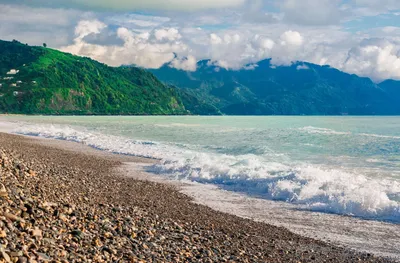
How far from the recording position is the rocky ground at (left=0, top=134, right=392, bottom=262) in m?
9.52

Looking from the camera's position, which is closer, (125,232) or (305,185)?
(125,232)

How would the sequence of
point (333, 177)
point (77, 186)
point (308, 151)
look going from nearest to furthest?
1. point (77, 186)
2. point (333, 177)
3. point (308, 151)

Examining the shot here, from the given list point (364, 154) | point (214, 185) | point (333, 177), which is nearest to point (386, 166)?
point (364, 154)

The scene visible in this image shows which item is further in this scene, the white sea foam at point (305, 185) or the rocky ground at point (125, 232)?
the white sea foam at point (305, 185)

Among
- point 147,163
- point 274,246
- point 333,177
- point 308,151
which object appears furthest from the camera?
point 308,151

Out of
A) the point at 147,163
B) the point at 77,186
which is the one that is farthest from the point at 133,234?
the point at 147,163

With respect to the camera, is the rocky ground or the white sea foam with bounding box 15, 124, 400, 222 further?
the white sea foam with bounding box 15, 124, 400, 222

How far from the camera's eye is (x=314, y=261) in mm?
12164

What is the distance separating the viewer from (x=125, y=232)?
12.0m

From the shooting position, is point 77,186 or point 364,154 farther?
point 364,154

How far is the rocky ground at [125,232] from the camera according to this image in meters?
9.52

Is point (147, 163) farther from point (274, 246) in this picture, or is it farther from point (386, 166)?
point (274, 246)

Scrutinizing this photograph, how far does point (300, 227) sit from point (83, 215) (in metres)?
8.04

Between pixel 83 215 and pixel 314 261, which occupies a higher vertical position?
pixel 83 215
